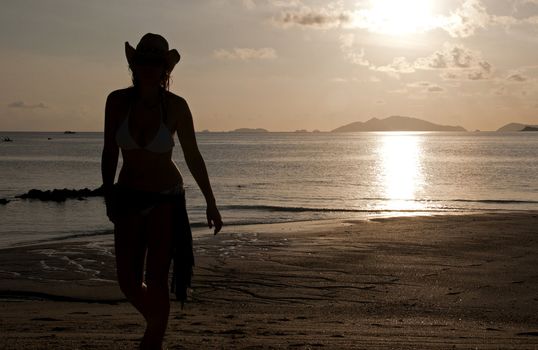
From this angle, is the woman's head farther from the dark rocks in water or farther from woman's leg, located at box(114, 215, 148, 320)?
the dark rocks in water

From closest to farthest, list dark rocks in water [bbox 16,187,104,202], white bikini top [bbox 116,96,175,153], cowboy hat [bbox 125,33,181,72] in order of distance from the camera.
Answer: white bikini top [bbox 116,96,175,153], cowboy hat [bbox 125,33,181,72], dark rocks in water [bbox 16,187,104,202]

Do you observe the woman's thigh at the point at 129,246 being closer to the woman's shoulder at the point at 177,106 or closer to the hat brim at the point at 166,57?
the woman's shoulder at the point at 177,106

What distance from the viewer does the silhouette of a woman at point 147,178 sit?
14.4 feet

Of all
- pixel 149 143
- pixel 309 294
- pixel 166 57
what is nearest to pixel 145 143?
pixel 149 143

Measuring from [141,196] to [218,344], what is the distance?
218 centimetres

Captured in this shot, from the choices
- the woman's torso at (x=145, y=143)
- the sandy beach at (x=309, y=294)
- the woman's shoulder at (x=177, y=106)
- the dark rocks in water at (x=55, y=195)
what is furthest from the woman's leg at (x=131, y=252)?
the dark rocks in water at (x=55, y=195)

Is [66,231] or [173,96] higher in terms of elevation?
[173,96]

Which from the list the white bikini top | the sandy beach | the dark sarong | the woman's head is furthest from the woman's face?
the sandy beach

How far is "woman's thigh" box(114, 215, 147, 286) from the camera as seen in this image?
4.39 metres

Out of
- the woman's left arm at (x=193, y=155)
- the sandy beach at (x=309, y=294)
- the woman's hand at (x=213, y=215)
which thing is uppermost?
the woman's left arm at (x=193, y=155)

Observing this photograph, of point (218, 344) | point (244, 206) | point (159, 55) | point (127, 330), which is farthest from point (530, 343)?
point (244, 206)

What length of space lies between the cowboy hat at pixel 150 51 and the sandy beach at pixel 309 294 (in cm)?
255

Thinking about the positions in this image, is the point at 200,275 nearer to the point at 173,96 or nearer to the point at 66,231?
the point at 173,96

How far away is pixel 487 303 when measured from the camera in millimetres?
8734
